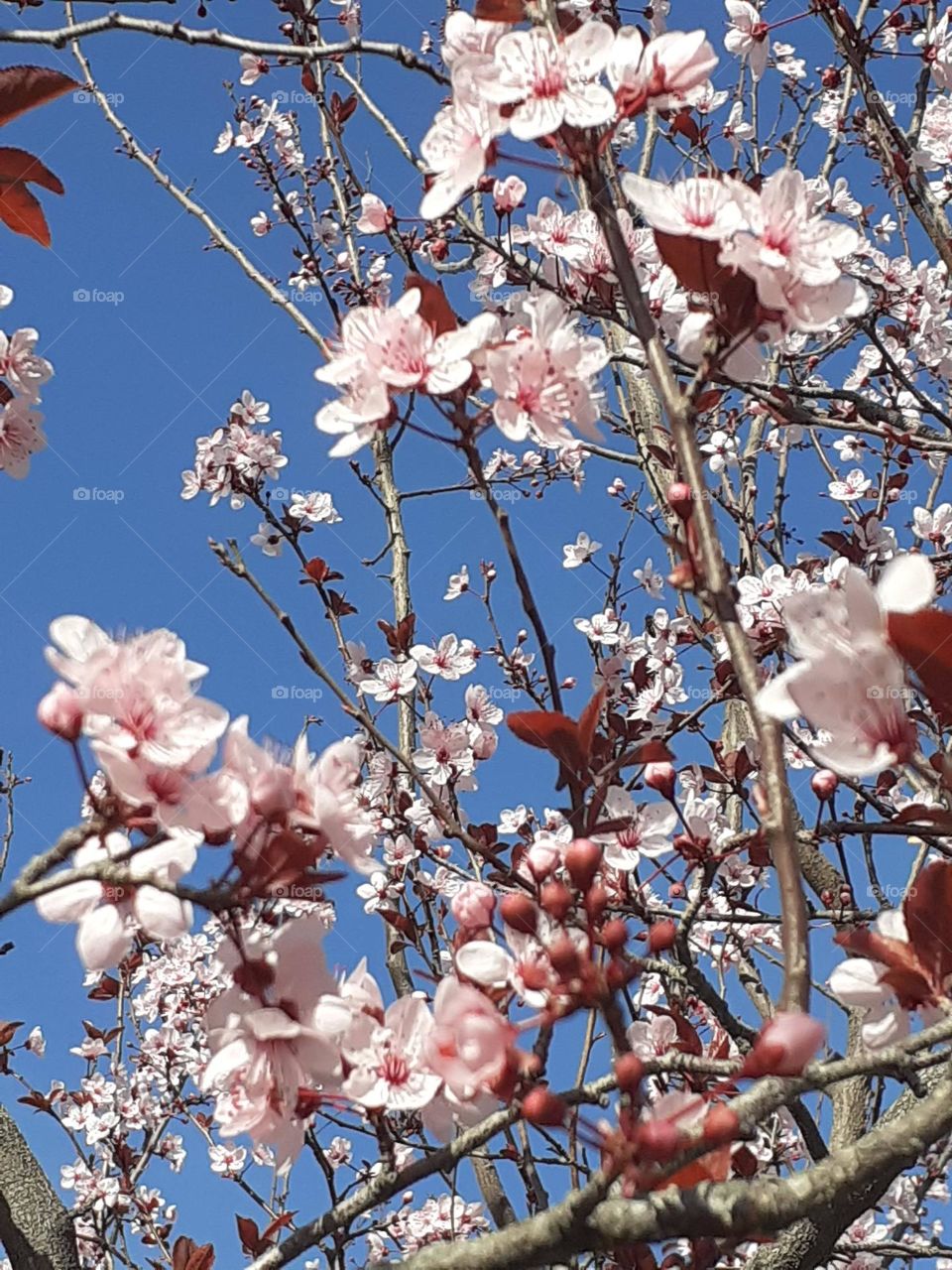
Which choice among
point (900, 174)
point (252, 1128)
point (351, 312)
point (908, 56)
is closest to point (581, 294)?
point (351, 312)

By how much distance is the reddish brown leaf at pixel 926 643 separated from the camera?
0.78 m

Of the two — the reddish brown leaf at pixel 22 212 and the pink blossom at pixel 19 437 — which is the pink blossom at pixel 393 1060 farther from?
the pink blossom at pixel 19 437

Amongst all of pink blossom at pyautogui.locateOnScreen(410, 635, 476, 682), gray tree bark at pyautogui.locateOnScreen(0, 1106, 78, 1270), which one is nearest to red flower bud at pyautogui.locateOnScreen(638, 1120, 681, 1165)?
gray tree bark at pyautogui.locateOnScreen(0, 1106, 78, 1270)

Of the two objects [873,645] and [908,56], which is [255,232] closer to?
[908,56]

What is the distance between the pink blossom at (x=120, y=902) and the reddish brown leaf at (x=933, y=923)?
1.94ft

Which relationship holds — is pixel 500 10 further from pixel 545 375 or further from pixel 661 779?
pixel 661 779

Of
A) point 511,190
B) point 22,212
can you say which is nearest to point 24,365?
point 22,212

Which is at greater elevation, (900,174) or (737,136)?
(737,136)

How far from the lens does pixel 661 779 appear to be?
1.57m

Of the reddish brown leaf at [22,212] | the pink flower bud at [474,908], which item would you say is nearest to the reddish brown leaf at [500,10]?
the reddish brown leaf at [22,212]

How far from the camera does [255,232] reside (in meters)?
4.46

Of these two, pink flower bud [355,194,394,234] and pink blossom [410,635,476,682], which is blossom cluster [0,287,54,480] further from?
pink blossom [410,635,476,682]

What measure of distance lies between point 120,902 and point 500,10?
1.00 metres

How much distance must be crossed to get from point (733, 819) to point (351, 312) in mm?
2459
